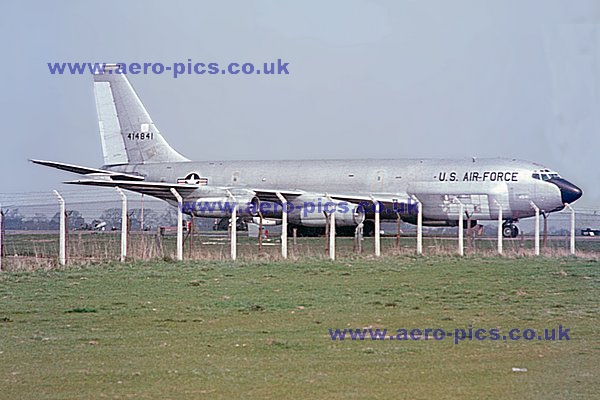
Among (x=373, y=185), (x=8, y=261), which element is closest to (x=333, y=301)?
(x=8, y=261)

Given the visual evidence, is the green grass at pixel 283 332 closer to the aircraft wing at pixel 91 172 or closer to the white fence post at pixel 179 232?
the white fence post at pixel 179 232

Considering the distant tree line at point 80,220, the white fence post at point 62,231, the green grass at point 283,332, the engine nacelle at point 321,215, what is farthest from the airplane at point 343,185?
the green grass at point 283,332

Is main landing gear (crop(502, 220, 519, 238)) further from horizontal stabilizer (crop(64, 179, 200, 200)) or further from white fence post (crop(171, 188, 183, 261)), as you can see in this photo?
white fence post (crop(171, 188, 183, 261))

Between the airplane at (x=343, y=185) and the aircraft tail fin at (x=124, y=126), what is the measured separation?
6cm

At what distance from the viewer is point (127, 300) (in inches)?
583

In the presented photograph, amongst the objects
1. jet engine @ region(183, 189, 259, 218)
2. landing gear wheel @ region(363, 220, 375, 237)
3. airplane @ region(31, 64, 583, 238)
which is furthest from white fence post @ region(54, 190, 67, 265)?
landing gear wheel @ region(363, 220, 375, 237)

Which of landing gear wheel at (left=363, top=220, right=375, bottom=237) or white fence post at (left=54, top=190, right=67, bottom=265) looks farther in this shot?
landing gear wheel at (left=363, top=220, right=375, bottom=237)

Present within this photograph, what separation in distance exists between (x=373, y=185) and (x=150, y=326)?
1184 inches

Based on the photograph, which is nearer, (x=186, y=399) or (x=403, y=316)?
(x=186, y=399)

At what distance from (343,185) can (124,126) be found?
42.8 ft

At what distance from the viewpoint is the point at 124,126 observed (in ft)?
164

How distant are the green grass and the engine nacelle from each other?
15.5 meters

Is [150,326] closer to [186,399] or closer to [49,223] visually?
[186,399]

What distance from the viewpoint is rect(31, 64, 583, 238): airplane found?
37781 millimetres
